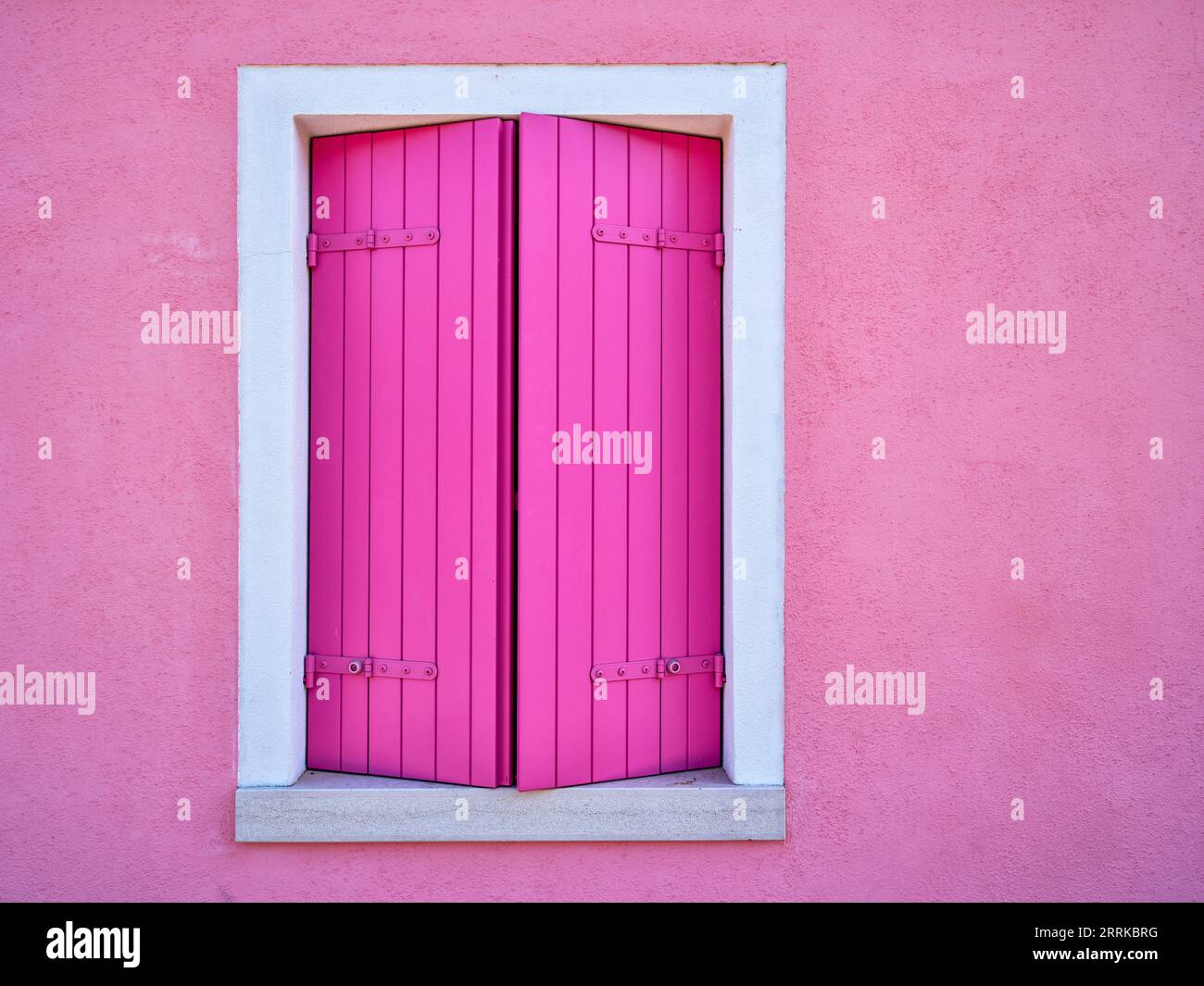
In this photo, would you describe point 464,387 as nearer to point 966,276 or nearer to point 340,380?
point 340,380

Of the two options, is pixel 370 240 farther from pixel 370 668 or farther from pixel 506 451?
pixel 370 668

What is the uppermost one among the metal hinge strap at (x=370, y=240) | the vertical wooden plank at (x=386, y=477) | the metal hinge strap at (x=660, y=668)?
the metal hinge strap at (x=370, y=240)

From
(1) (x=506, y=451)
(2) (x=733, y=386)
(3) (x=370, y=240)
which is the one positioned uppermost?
(3) (x=370, y=240)

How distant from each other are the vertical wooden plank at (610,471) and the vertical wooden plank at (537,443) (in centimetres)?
17

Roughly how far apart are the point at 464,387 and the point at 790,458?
1.30 m

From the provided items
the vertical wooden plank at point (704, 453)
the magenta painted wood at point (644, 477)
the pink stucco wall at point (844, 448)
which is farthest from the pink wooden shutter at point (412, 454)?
the vertical wooden plank at point (704, 453)

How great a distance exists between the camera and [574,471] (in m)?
3.55

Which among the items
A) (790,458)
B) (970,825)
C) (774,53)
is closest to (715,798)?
(970,825)

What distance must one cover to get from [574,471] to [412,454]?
638 millimetres

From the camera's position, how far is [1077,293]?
3.57 meters

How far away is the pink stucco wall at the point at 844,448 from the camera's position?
3523mm

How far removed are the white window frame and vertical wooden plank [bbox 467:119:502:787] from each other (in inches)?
6.5

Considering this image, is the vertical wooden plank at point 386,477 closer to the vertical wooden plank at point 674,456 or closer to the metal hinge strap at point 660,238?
the metal hinge strap at point 660,238

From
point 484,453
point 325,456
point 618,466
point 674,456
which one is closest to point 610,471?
point 618,466
